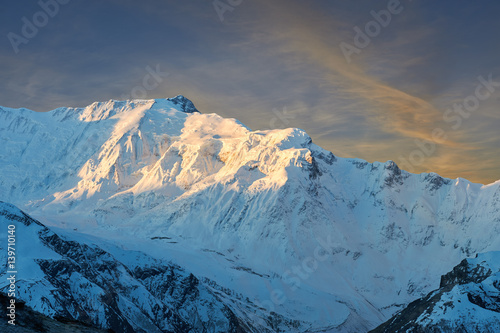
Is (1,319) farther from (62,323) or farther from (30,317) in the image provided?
(62,323)

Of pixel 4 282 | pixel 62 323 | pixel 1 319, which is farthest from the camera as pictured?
pixel 4 282

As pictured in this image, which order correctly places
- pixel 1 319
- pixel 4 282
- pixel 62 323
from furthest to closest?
pixel 4 282
pixel 62 323
pixel 1 319

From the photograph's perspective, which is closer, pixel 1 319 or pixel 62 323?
pixel 1 319

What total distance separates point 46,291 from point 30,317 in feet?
537

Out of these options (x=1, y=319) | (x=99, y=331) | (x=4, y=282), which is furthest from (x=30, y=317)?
(x=4, y=282)

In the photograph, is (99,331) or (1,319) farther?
(99,331)

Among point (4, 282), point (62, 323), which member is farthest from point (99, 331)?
point (4, 282)

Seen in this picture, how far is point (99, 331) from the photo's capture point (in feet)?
164

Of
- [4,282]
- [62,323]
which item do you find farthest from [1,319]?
[4,282]

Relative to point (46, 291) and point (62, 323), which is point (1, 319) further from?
point (46, 291)

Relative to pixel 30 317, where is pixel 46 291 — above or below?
above

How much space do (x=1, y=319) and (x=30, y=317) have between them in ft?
7.88

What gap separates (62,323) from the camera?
50125 mm

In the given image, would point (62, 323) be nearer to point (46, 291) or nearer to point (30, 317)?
point (30, 317)
